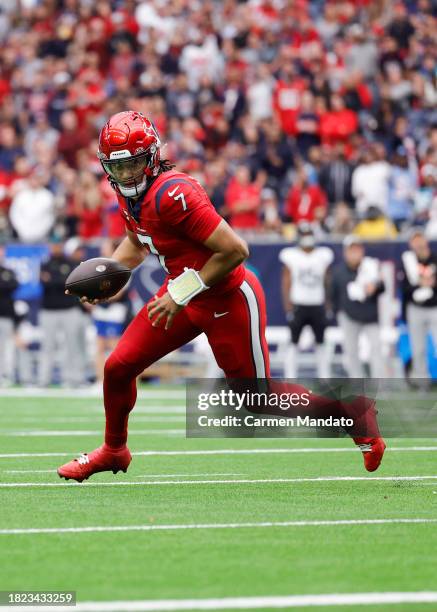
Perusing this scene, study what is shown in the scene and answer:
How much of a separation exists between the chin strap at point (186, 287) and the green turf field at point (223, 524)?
97 cm

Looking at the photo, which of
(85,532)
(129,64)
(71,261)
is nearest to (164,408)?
(71,261)

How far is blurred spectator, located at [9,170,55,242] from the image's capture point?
18.3 m

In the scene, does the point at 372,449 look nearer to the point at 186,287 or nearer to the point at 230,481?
the point at 230,481

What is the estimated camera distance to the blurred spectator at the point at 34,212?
1830cm

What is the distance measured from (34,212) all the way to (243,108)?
11.7 feet

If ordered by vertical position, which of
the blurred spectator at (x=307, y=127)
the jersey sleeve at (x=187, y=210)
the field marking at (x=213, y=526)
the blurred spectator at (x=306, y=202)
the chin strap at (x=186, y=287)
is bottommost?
the blurred spectator at (x=306, y=202)

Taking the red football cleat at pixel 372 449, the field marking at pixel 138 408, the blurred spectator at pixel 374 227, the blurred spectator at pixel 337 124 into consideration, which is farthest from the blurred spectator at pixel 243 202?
the red football cleat at pixel 372 449

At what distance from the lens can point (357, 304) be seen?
15305 millimetres

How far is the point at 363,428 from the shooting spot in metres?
6.77

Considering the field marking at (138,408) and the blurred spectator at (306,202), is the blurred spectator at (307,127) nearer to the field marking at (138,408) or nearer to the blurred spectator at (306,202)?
the blurred spectator at (306,202)

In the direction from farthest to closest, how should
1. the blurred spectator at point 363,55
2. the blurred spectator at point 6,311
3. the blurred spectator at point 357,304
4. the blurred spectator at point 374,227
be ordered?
the blurred spectator at point 363,55, the blurred spectator at point 6,311, the blurred spectator at point 374,227, the blurred spectator at point 357,304

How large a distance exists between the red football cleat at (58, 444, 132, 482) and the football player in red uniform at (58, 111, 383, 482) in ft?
0.03

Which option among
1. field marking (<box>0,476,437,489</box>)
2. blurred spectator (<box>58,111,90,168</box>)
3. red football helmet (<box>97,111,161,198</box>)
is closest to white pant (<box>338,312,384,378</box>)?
blurred spectator (<box>58,111,90,168</box>)

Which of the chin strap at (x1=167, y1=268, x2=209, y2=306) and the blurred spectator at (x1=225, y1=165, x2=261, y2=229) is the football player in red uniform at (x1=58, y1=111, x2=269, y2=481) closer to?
the chin strap at (x1=167, y1=268, x2=209, y2=306)
